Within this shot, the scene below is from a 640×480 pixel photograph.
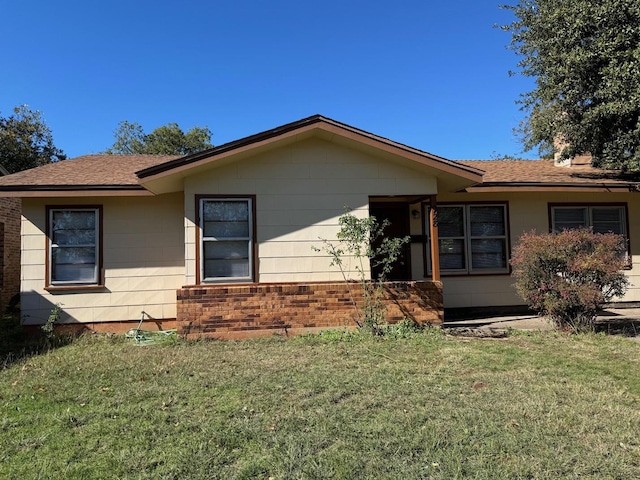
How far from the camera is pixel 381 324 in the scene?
8.01 meters

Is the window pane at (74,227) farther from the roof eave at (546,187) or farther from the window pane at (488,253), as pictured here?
the window pane at (488,253)

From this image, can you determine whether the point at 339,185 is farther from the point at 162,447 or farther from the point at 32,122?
the point at 32,122

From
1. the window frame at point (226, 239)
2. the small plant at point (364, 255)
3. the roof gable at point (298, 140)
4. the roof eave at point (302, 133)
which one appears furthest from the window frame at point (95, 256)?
the small plant at point (364, 255)

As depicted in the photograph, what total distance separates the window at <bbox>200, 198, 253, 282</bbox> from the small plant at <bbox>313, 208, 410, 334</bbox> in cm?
131

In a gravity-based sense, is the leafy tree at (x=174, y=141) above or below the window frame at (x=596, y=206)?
above

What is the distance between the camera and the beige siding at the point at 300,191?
320 inches

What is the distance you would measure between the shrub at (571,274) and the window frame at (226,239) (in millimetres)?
4749

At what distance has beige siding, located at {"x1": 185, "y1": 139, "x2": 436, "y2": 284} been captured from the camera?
8133mm

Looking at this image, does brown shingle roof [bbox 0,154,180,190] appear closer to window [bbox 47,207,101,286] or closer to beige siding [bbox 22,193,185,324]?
beige siding [bbox 22,193,185,324]

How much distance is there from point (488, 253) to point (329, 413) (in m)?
7.38

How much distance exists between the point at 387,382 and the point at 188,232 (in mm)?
4615

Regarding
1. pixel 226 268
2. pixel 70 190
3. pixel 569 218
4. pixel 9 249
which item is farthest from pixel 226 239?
pixel 9 249

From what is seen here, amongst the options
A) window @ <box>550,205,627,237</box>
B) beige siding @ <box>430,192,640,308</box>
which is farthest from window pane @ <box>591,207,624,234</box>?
beige siding @ <box>430,192,640,308</box>

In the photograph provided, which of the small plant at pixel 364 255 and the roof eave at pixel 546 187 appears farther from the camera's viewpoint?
the roof eave at pixel 546 187
